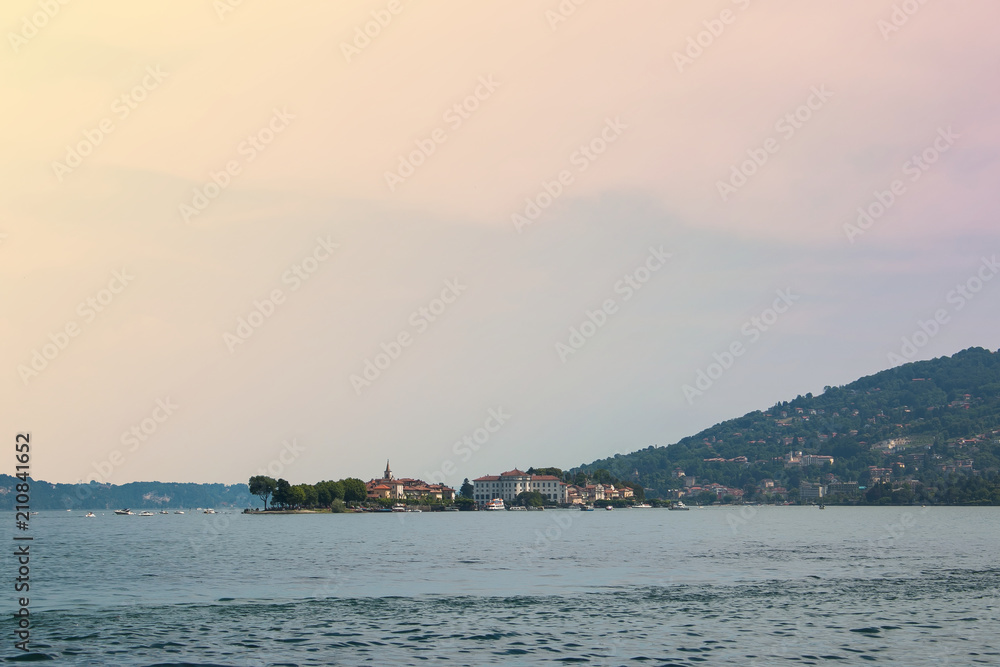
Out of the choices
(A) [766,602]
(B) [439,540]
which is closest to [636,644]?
(A) [766,602]

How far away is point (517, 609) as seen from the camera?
4484 cm

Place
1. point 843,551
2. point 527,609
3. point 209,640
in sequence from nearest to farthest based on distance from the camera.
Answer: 1. point 209,640
2. point 527,609
3. point 843,551

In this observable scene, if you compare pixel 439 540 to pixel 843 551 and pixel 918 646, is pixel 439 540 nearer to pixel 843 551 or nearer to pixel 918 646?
pixel 843 551

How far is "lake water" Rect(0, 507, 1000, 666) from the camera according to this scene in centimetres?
3447

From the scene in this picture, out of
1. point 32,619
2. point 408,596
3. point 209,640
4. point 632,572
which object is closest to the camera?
point 209,640

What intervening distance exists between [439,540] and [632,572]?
48.9 metres

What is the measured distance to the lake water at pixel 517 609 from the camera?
3447cm

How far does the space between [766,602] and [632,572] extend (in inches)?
659

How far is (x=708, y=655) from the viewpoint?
34.0 metres

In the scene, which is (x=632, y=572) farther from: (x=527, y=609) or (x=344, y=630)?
(x=344, y=630)

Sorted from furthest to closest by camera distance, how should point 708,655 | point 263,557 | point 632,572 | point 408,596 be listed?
point 263,557 < point 632,572 < point 408,596 < point 708,655

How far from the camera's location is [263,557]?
258 ft

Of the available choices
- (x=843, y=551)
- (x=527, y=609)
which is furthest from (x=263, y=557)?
(x=843, y=551)

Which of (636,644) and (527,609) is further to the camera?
(527,609)
